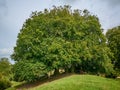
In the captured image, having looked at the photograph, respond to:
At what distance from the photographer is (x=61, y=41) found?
4066cm

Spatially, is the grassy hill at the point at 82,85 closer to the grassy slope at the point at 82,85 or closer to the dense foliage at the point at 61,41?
the grassy slope at the point at 82,85

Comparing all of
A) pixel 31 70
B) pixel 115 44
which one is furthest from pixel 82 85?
pixel 115 44

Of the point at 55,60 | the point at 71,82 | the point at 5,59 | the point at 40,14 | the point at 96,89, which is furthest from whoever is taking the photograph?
the point at 5,59

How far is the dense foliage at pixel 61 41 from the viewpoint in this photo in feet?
131

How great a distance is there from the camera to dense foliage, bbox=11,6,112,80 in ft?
131

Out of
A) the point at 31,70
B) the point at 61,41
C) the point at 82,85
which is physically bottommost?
the point at 82,85

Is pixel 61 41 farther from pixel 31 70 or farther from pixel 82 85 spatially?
pixel 82 85

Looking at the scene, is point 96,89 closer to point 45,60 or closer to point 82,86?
point 82,86

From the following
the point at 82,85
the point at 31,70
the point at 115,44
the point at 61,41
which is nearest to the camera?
the point at 82,85

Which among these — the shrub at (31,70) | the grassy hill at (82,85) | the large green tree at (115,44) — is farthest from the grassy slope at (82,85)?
the large green tree at (115,44)

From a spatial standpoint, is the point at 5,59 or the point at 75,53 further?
the point at 5,59

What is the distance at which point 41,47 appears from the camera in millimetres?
40000

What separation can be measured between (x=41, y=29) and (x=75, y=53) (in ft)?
20.0

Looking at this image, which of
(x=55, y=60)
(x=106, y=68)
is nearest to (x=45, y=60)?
(x=55, y=60)
